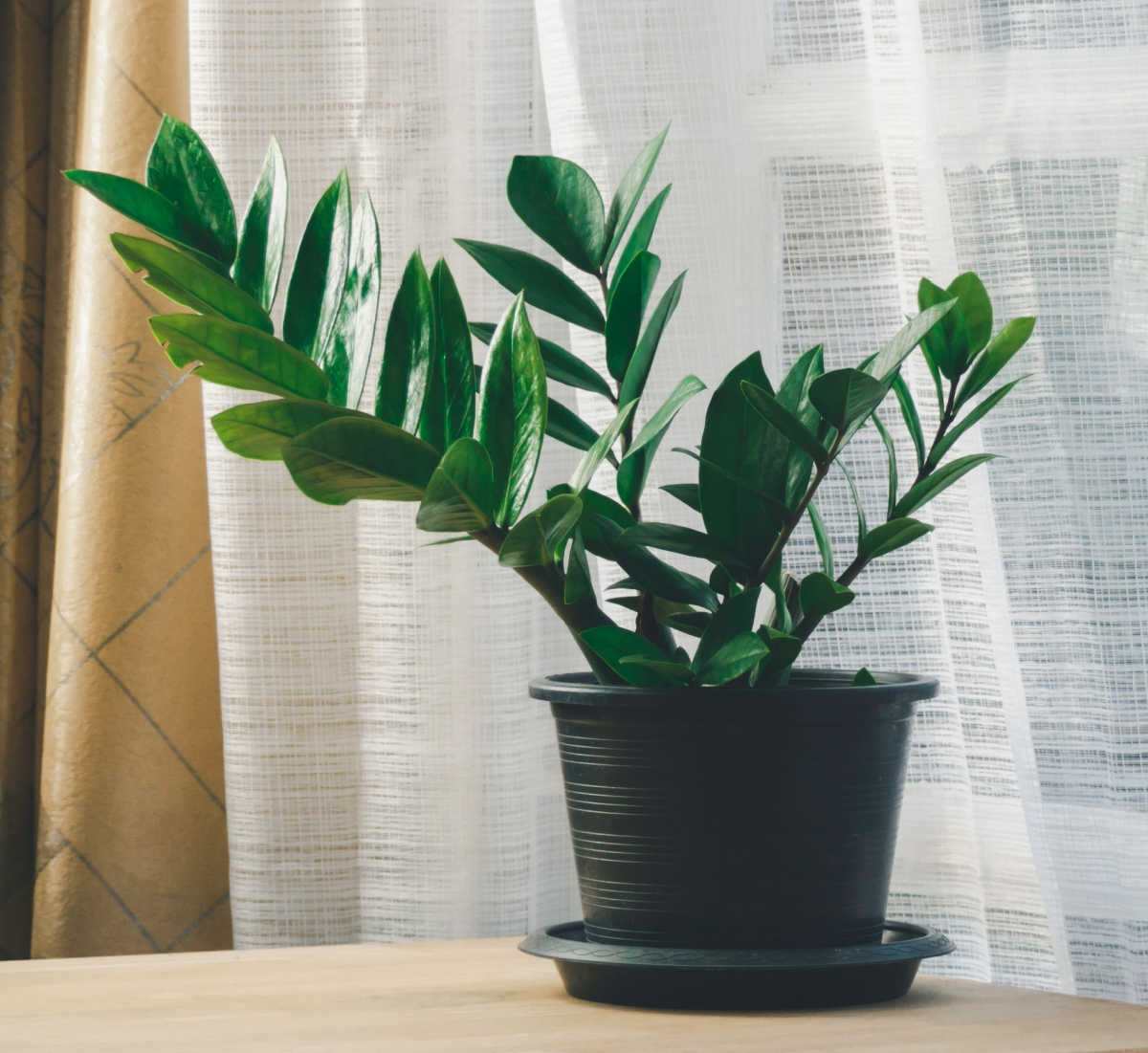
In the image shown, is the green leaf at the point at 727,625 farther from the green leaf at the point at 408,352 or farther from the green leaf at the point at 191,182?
the green leaf at the point at 191,182

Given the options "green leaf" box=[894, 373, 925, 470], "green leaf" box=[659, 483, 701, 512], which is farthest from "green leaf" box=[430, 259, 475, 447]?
"green leaf" box=[894, 373, 925, 470]

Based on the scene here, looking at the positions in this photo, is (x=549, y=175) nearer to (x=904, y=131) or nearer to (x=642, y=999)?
(x=904, y=131)

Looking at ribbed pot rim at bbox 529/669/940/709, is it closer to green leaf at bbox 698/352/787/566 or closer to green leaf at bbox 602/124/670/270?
green leaf at bbox 698/352/787/566

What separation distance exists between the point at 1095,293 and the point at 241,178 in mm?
588

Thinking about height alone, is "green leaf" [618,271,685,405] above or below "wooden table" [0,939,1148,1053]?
above

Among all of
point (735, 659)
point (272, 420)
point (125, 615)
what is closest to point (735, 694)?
point (735, 659)

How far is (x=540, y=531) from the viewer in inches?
23.7

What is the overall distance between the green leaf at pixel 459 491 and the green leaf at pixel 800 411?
144 millimetres

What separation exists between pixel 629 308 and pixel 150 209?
0.78 ft

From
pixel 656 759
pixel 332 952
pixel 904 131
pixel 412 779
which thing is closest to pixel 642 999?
pixel 656 759

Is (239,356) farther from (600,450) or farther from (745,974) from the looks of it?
(745,974)

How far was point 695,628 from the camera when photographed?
0.69m

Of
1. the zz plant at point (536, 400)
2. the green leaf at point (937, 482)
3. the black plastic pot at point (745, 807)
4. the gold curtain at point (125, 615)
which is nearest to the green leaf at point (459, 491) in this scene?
the zz plant at point (536, 400)

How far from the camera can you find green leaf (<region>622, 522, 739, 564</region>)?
65cm
